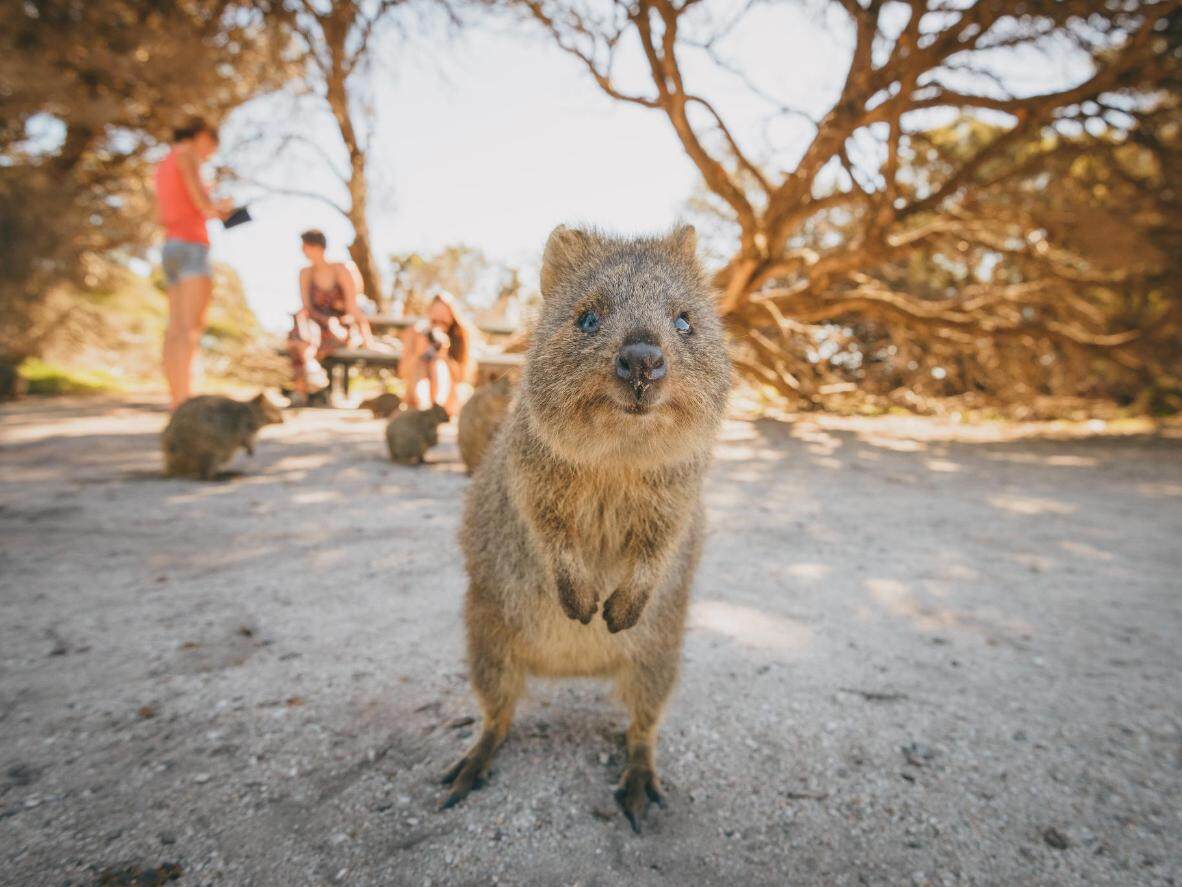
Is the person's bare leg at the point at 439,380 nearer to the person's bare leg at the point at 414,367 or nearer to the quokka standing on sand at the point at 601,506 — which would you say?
the person's bare leg at the point at 414,367

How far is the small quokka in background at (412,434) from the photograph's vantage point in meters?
5.68

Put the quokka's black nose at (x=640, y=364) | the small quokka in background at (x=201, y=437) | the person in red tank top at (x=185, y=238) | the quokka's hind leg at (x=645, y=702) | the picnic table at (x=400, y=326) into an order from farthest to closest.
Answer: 1. the picnic table at (x=400, y=326)
2. the person in red tank top at (x=185, y=238)
3. the small quokka in background at (x=201, y=437)
4. the quokka's hind leg at (x=645, y=702)
5. the quokka's black nose at (x=640, y=364)

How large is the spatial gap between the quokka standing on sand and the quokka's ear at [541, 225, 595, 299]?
0.05 meters

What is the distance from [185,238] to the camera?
5.68 metres

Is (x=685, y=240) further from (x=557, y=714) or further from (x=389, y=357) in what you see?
(x=389, y=357)

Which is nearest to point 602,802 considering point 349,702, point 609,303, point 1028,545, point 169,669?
point 349,702

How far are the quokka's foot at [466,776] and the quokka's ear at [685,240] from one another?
5.92 ft

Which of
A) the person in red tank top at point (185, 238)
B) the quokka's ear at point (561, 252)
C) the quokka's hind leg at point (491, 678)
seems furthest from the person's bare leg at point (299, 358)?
the quokka's hind leg at point (491, 678)

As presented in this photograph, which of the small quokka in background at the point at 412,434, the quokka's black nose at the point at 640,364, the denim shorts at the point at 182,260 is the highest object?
the denim shorts at the point at 182,260

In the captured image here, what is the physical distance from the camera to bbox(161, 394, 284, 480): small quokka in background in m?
4.84

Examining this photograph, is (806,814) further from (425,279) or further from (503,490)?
(425,279)

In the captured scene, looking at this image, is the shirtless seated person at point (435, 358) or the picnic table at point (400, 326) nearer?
the shirtless seated person at point (435, 358)

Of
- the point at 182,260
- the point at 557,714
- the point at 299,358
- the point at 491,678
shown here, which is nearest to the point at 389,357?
the point at 299,358

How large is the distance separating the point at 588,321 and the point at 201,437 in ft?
14.3
